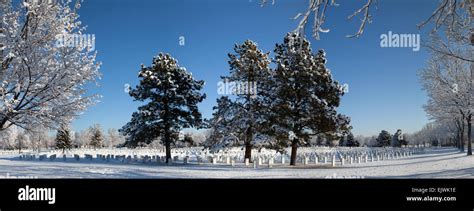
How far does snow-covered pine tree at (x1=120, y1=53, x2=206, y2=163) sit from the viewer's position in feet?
77.0

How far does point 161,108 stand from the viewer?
23656 millimetres

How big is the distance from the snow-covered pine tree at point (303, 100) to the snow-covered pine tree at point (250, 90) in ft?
3.67

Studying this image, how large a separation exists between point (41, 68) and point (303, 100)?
48.6 feet

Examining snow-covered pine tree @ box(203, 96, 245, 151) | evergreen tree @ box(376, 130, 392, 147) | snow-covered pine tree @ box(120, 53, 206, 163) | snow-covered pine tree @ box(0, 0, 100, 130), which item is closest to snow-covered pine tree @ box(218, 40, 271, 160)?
snow-covered pine tree @ box(203, 96, 245, 151)

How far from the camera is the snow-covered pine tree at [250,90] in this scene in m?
21.2

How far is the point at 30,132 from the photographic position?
9.70 m

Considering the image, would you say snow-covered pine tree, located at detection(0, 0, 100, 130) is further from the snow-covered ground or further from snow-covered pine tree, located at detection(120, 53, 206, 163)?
snow-covered pine tree, located at detection(120, 53, 206, 163)

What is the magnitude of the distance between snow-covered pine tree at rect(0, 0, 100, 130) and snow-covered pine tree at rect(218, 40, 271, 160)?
12.6 m

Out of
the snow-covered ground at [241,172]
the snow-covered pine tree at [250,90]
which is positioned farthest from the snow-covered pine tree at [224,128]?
the snow-covered ground at [241,172]
